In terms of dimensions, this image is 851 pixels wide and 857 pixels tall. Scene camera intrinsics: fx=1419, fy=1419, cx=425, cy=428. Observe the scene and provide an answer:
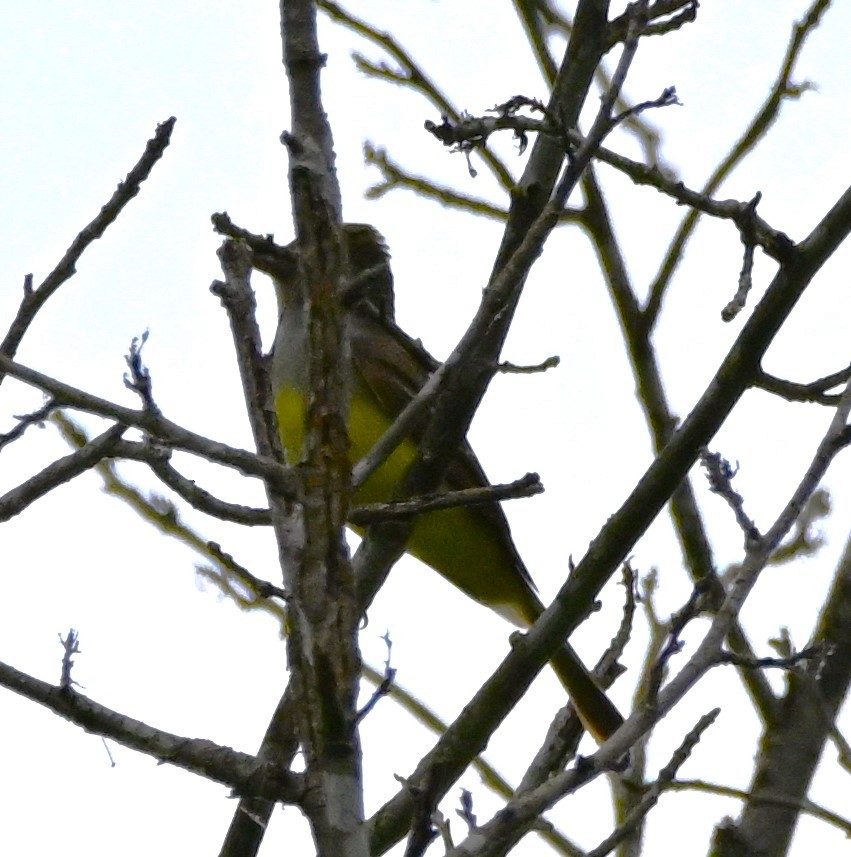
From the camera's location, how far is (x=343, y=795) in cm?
234

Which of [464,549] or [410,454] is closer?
[410,454]

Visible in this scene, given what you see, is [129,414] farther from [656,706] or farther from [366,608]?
[366,608]

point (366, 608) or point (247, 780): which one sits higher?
point (366, 608)

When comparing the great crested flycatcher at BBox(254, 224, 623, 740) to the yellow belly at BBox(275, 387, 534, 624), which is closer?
the great crested flycatcher at BBox(254, 224, 623, 740)

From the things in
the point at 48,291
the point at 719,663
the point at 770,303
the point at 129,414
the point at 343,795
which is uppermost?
the point at 770,303

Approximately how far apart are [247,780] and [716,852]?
1393 mm

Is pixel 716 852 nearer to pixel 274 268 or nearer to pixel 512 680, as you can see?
pixel 512 680

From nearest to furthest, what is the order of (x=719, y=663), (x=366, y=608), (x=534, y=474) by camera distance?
(x=534, y=474) → (x=719, y=663) → (x=366, y=608)

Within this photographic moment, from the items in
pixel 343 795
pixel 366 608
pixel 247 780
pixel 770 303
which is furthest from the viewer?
pixel 366 608

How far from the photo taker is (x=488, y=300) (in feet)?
9.14

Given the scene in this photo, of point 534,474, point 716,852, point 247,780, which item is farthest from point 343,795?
point 716,852

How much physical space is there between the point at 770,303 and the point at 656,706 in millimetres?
982

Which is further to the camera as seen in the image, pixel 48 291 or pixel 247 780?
pixel 48 291

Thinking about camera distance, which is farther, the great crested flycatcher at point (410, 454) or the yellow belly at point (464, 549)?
the yellow belly at point (464, 549)
